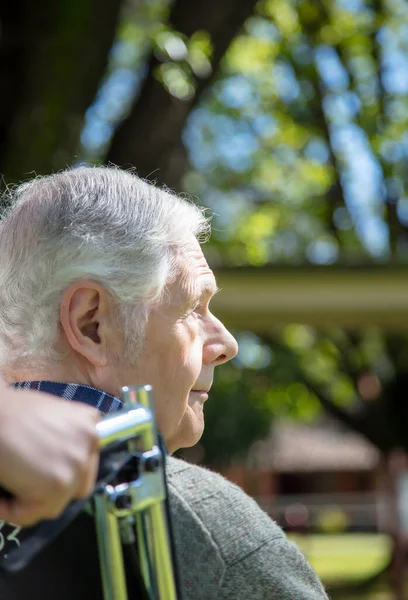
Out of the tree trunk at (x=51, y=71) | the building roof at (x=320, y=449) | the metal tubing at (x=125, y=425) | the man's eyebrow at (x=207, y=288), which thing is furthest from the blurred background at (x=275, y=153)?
the building roof at (x=320, y=449)

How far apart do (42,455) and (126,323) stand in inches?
29.3

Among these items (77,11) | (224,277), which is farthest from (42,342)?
(224,277)

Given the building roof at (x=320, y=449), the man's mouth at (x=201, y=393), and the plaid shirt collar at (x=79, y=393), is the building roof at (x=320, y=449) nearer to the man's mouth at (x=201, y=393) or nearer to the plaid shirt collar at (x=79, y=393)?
the man's mouth at (x=201, y=393)

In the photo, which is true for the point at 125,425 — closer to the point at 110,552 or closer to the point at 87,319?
the point at 110,552

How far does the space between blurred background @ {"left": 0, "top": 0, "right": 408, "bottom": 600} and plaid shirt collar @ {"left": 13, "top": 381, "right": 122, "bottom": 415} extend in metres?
1.75

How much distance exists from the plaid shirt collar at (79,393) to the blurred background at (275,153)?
175 cm

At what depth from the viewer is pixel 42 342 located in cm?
153

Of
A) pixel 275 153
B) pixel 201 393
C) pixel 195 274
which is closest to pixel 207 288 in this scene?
pixel 195 274

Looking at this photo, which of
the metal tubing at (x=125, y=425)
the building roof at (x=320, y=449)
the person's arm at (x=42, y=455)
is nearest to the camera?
the person's arm at (x=42, y=455)

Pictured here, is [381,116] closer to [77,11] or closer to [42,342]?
[77,11]

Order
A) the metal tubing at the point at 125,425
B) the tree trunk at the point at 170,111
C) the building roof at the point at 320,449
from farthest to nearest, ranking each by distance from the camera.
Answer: the building roof at the point at 320,449 < the tree trunk at the point at 170,111 < the metal tubing at the point at 125,425

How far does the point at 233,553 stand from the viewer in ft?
4.95

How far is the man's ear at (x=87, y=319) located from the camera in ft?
4.88

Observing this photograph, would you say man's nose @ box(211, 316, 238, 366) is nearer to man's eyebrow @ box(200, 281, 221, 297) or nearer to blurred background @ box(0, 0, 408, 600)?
man's eyebrow @ box(200, 281, 221, 297)
